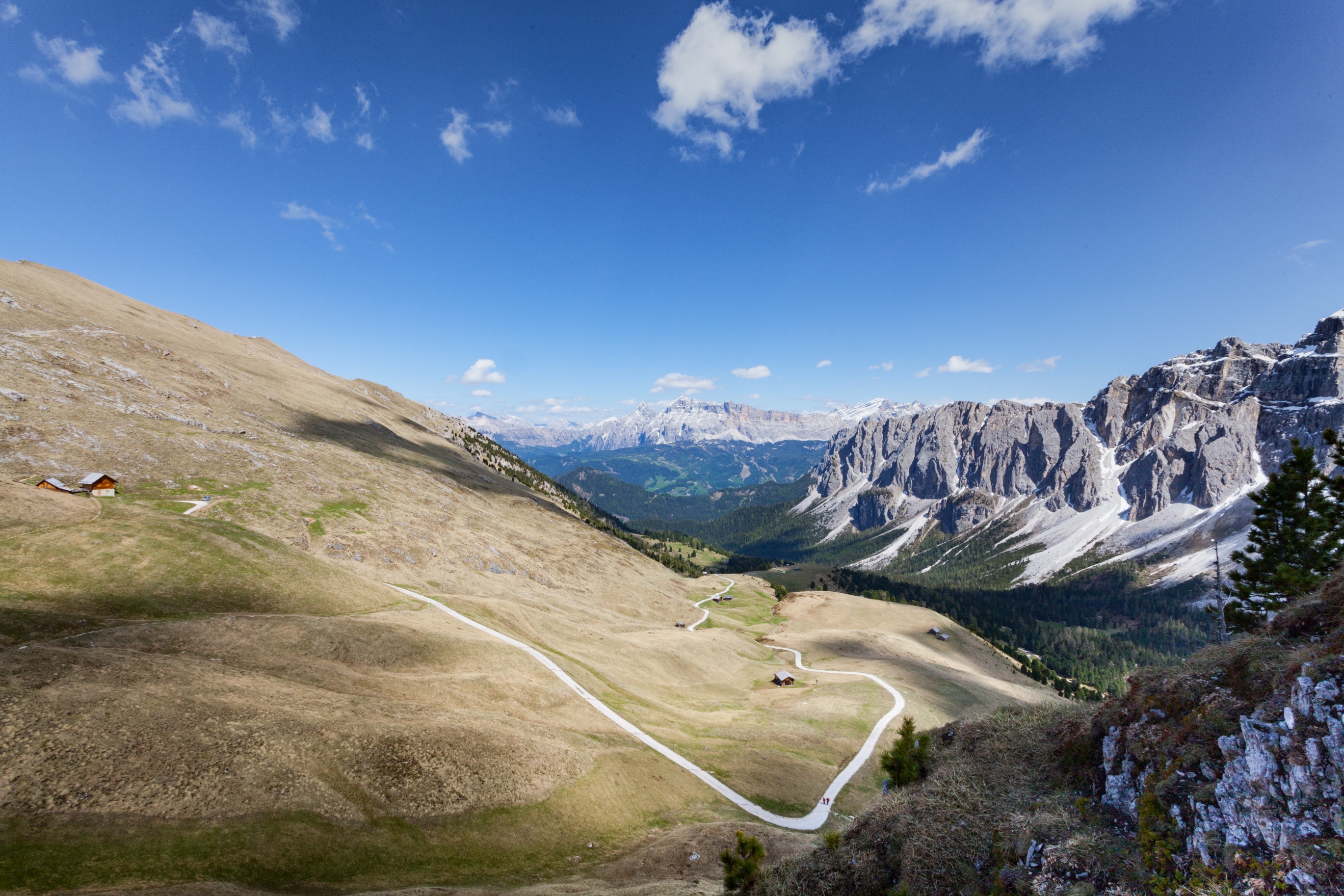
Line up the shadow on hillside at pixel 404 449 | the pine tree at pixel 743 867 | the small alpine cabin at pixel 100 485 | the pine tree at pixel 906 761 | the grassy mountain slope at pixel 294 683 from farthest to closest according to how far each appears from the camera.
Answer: the shadow on hillside at pixel 404 449 → the small alpine cabin at pixel 100 485 → the pine tree at pixel 906 761 → the grassy mountain slope at pixel 294 683 → the pine tree at pixel 743 867

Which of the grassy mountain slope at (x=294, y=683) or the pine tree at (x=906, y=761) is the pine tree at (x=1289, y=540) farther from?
the pine tree at (x=906, y=761)

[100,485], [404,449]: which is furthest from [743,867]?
[404,449]

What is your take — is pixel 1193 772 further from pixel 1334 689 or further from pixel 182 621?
pixel 182 621

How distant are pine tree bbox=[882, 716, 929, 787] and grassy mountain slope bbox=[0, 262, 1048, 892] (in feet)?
50.1

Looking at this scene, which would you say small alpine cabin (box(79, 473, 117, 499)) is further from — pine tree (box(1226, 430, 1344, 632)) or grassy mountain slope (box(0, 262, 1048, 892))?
pine tree (box(1226, 430, 1344, 632))

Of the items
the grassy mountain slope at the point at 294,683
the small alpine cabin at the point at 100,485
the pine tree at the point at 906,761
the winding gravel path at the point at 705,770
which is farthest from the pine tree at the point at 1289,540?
the small alpine cabin at the point at 100,485

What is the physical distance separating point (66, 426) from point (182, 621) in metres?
50.6

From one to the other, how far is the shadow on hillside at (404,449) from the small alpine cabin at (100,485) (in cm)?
4604

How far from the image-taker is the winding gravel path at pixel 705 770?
1405 inches

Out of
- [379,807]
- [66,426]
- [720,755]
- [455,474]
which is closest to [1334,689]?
[379,807]

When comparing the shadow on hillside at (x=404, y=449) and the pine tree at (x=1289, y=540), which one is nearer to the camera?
the pine tree at (x=1289, y=540)

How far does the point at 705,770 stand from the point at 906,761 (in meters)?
19.6

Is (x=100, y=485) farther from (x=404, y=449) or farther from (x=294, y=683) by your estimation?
(x=404, y=449)

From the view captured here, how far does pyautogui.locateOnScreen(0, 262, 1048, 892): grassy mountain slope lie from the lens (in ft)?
67.8
